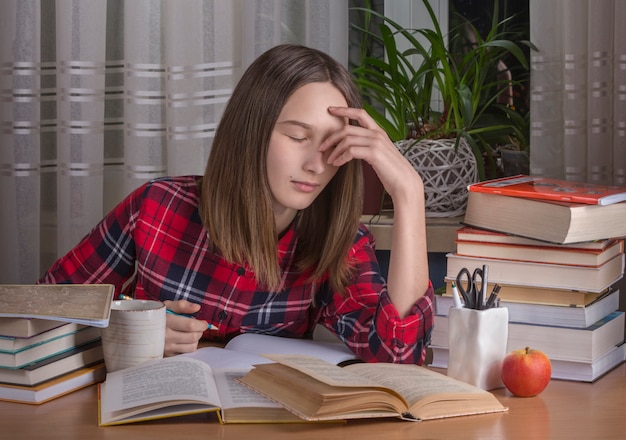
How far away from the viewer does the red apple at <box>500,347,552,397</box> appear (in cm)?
119

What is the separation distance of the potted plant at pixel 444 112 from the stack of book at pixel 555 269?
0.50 metres

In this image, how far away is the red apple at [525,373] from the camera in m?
1.19

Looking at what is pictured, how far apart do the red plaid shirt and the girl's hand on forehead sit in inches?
7.8

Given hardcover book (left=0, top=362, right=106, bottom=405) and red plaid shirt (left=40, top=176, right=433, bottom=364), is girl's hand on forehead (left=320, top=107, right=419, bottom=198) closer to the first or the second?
red plaid shirt (left=40, top=176, right=433, bottom=364)

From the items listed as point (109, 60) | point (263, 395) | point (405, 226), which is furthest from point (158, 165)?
point (263, 395)

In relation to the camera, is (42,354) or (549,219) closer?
(42,354)

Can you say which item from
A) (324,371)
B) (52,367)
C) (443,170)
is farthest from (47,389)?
(443,170)

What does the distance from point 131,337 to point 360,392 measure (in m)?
0.34

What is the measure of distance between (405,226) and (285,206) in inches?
8.0

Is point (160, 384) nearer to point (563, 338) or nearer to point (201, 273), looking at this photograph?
point (201, 273)

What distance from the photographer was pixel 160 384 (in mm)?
1117

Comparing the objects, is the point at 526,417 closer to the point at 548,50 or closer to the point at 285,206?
the point at 285,206

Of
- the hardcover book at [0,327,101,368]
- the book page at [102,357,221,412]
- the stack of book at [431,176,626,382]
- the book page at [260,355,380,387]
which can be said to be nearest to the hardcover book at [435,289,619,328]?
the stack of book at [431,176,626,382]

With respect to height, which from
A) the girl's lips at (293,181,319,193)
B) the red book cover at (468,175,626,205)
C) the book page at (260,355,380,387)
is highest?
the girl's lips at (293,181,319,193)
